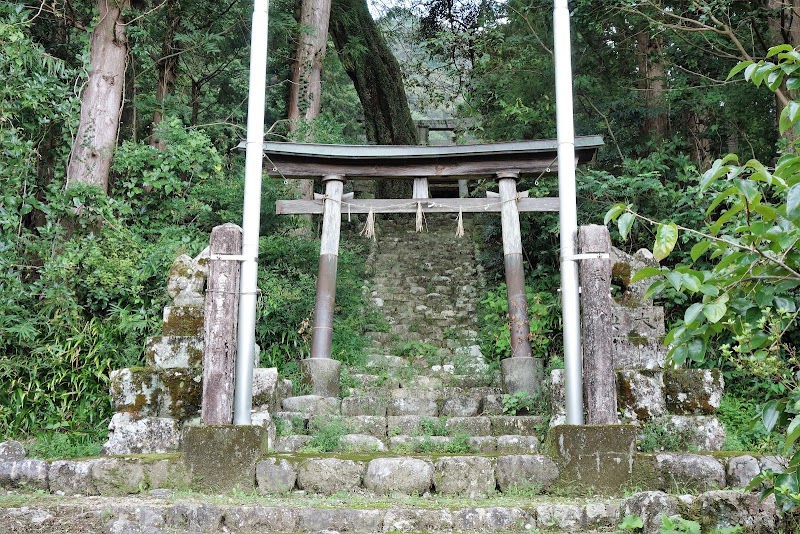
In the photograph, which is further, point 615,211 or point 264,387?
point 264,387

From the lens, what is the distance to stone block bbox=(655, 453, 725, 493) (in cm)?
513

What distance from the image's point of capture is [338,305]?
10.6 m

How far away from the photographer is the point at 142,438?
5.99 m

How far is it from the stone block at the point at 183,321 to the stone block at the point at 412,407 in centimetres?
192

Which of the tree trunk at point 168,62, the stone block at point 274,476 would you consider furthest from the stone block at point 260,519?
the tree trunk at point 168,62

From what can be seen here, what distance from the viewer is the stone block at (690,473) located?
513 centimetres

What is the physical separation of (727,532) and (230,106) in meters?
13.8

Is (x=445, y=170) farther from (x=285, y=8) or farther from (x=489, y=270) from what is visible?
(x=285, y=8)

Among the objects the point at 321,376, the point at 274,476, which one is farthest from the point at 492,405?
the point at 274,476

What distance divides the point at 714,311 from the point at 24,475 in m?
4.76

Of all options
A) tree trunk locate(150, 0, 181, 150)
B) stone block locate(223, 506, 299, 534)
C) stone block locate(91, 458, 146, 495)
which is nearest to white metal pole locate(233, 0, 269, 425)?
stone block locate(91, 458, 146, 495)

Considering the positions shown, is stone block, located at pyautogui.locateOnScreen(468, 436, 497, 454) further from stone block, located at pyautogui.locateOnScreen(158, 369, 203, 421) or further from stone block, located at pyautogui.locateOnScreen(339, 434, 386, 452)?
stone block, located at pyautogui.locateOnScreen(158, 369, 203, 421)

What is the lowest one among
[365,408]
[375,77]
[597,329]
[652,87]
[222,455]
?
[222,455]

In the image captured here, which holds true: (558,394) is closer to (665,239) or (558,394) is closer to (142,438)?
(142,438)
